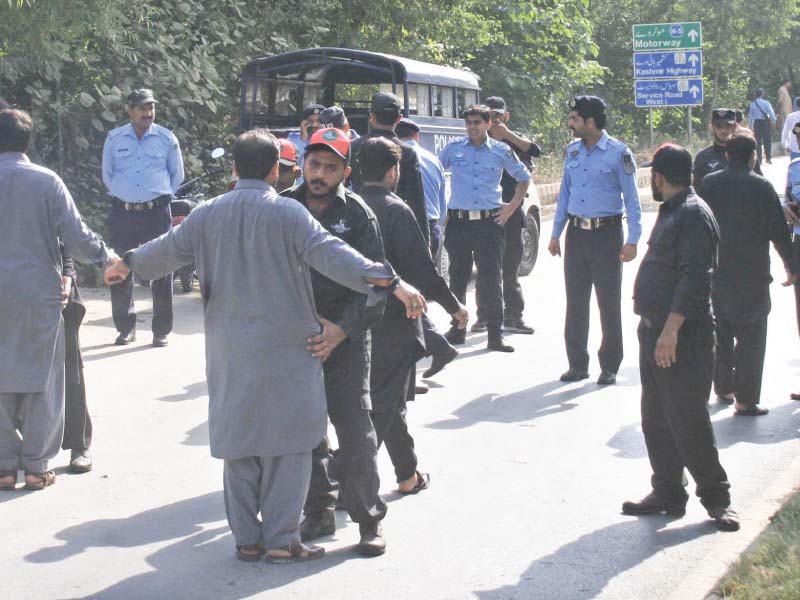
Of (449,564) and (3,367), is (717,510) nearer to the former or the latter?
(449,564)

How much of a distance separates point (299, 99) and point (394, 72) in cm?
201

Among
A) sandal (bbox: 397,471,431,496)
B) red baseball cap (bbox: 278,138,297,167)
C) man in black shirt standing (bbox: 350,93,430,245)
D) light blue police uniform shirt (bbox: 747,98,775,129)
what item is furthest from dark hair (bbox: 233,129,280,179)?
light blue police uniform shirt (bbox: 747,98,775,129)

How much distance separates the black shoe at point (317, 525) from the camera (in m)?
5.73

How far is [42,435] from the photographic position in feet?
21.6

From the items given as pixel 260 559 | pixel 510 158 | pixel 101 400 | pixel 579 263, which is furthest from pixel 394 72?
pixel 260 559

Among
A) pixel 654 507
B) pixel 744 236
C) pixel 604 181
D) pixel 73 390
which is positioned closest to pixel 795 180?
pixel 744 236

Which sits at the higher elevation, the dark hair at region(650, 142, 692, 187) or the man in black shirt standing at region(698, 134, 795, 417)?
the dark hair at region(650, 142, 692, 187)

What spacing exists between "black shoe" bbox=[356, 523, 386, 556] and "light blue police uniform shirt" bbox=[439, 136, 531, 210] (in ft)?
18.5

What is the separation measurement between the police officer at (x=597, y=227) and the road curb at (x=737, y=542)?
259 cm

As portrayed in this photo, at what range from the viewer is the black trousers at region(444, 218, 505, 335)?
34.8ft

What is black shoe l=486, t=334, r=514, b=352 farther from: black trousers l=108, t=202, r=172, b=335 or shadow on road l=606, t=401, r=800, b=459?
black trousers l=108, t=202, r=172, b=335

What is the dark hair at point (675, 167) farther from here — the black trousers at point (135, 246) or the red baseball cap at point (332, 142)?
the black trousers at point (135, 246)

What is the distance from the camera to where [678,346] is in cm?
587

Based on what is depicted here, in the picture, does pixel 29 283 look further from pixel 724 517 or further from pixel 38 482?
pixel 724 517
